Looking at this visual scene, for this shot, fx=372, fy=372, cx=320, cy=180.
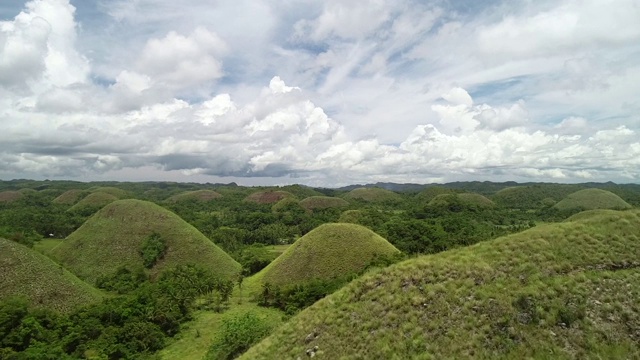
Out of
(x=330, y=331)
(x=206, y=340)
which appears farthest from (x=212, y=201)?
(x=330, y=331)

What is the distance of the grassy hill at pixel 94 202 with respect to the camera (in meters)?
95.0

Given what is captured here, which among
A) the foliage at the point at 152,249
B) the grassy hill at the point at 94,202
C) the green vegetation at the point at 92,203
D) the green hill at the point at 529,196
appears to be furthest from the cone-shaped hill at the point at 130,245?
the green hill at the point at 529,196

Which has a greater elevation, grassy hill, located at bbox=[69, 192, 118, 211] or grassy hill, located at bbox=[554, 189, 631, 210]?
grassy hill, located at bbox=[69, 192, 118, 211]

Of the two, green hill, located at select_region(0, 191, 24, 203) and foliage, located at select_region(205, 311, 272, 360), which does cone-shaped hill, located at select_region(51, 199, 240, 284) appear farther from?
green hill, located at select_region(0, 191, 24, 203)

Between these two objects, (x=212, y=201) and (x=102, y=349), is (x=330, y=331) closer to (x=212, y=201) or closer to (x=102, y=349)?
(x=102, y=349)

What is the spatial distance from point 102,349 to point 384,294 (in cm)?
1771

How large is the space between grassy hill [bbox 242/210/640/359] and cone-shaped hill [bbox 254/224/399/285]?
20.9m

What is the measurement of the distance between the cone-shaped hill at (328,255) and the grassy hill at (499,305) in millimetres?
20907

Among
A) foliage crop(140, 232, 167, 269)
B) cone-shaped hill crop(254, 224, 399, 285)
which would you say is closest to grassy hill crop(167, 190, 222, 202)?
foliage crop(140, 232, 167, 269)

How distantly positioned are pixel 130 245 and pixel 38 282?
1854 centimetres

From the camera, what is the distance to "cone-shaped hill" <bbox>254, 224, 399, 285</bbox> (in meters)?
39.3

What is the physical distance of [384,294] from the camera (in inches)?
646

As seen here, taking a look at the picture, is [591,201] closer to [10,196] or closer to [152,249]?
[152,249]

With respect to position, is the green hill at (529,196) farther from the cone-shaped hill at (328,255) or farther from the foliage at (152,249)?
the foliage at (152,249)
